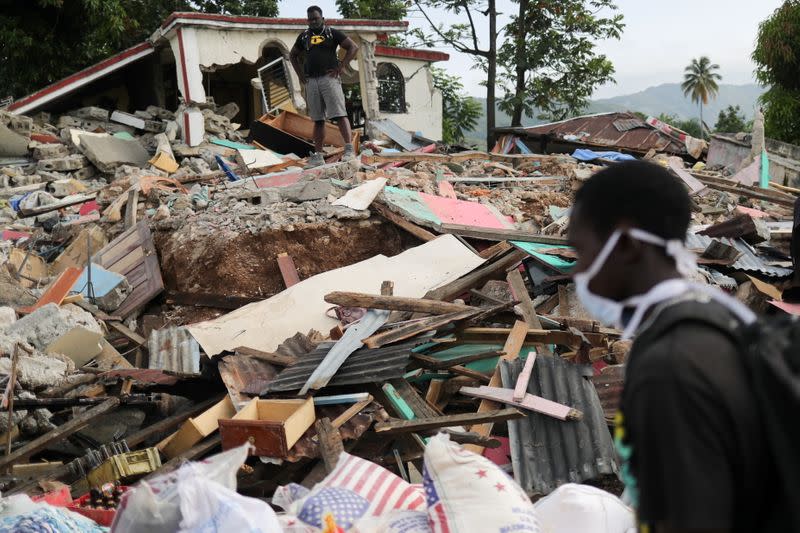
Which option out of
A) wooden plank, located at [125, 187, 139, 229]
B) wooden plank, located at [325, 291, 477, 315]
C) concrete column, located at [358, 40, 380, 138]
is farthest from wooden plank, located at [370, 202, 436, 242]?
concrete column, located at [358, 40, 380, 138]

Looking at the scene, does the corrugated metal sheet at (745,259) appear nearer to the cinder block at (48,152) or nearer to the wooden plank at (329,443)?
the wooden plank at (329,443)

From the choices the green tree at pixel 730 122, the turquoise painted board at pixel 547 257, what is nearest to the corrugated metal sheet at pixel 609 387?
the turquoise painted board at pixel 547 257

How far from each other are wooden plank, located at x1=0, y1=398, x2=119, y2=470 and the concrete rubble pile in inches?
0.5

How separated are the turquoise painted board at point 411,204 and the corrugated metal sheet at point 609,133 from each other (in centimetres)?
890

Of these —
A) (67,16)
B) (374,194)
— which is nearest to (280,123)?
(374,194)

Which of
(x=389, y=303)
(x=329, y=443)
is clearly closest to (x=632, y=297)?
(x=329, y=443)

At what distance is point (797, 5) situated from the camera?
1994 centimetres

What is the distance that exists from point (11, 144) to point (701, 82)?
5989 centimetres

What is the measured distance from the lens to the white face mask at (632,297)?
144 cm

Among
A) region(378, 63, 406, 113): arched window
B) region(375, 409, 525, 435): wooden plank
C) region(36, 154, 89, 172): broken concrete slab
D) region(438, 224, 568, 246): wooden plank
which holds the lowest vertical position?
region(375, 409, 525, 435): wooden plank

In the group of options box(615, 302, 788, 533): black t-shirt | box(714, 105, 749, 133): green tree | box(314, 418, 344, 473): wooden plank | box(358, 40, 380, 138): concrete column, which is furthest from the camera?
box(714, 105, 749, 133): green tree

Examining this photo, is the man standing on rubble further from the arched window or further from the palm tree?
the palm tree

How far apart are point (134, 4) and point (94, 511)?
1975cm

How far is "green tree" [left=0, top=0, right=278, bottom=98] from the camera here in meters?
16.0
